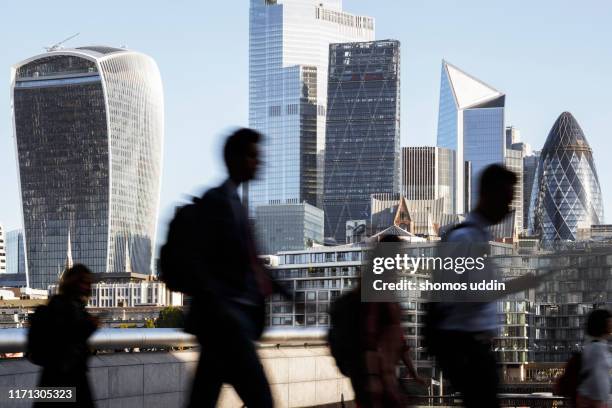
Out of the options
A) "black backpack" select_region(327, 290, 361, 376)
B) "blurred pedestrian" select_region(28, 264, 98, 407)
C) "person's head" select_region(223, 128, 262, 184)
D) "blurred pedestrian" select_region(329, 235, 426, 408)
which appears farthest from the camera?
"black backpack" select_region(327, 290, 361, 376)

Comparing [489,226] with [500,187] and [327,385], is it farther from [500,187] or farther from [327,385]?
[327,385]

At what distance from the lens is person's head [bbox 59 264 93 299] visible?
838 cm

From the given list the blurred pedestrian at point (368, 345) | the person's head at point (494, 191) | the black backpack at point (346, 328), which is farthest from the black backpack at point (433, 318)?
the black backpack at point (346, 328)

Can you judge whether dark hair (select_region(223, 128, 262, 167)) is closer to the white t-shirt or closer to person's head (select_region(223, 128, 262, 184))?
person's head (select_region(223, 128, 262, 184))

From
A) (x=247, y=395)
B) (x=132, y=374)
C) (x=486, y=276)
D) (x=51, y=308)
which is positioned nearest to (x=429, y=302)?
(x=486, y=276)

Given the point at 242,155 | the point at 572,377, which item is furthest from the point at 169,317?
the point at 242,155

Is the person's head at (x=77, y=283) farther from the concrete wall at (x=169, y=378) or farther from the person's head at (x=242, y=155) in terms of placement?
the concrete wall at (x=169, y=378)

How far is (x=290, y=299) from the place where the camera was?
7.27 m

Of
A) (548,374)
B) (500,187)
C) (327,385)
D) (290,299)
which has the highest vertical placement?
(500,187)

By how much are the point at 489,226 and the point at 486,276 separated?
428mm

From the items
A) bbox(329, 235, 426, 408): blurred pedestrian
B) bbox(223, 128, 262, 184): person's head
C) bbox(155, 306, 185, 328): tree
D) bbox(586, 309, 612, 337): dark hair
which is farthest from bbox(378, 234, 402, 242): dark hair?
bbox(155, 306, 185, 328): tree

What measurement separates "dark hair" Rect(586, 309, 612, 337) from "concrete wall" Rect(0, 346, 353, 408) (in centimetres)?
239

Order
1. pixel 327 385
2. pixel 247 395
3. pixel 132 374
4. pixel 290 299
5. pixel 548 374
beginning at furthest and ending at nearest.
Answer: pixel 548 374
pixel 327 385
pixel 132 374
pixel 290 299
pixel 247 395

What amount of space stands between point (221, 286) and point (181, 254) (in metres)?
0.28
